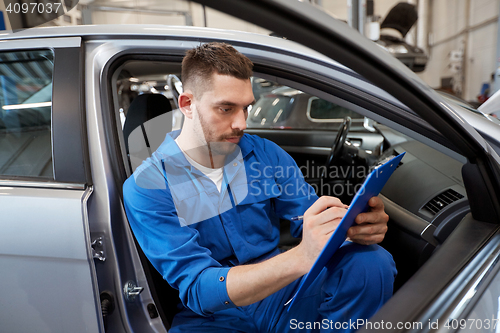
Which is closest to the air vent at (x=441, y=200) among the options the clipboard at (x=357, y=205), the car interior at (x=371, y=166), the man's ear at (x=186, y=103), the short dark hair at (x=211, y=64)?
the car interior at (x=371, y=166)

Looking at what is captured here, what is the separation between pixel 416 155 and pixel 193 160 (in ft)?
3.25

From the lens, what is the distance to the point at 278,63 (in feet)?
3.73

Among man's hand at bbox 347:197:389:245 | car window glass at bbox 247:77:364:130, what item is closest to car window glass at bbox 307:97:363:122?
car window glass at bbox 247:77:364:130

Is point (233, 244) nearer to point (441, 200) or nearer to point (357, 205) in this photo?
point (357, 205)

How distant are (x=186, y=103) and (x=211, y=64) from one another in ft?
0.52

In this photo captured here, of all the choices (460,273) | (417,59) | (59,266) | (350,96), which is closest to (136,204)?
(59,266)

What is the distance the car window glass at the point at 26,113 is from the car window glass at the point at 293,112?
5.82 feet

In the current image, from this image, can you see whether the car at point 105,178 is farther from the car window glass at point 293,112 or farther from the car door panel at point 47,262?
the car window glass at point 293,112

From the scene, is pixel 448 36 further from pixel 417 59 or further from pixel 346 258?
pixel 346 258

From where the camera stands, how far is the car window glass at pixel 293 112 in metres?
2.90

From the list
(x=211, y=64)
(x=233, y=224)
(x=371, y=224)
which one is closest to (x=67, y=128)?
(x=211, y=64)

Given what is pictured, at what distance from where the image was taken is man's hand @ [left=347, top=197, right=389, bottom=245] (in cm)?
81

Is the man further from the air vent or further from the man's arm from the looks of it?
the air vent

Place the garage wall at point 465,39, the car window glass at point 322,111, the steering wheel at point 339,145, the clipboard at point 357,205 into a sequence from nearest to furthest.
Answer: the clipboard at point 357,205
the steering wheel at point 339,145
the car window glass at point 322,111
the garage wall at point 465,39
